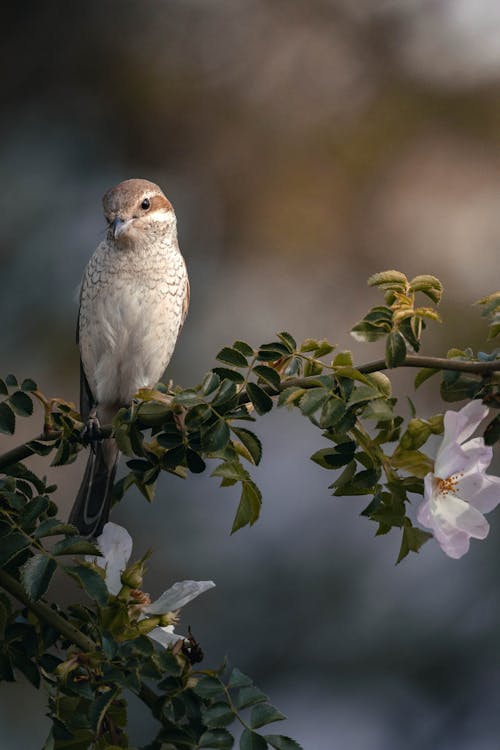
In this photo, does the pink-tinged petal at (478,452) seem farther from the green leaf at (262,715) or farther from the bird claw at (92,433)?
the bird claw at (92,433)

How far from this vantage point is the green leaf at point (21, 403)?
88 centimetres

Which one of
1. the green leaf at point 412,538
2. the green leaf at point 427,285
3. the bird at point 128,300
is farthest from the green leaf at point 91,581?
the bird at point 128,300

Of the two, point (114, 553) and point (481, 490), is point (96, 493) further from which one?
point (481, 490)

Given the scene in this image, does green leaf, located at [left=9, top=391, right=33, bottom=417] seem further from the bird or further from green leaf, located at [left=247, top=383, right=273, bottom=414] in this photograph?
the bird

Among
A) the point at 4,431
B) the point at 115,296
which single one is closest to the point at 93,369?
the point at 115,296

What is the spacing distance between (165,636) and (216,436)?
0.18 meters

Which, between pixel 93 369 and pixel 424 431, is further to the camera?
pixel 93 369

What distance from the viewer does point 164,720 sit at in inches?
27.7

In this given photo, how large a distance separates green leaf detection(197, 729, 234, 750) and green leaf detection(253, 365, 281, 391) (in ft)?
0.83

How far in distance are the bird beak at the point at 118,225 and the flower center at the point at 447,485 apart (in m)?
1.00

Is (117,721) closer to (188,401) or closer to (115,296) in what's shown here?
(188,401)

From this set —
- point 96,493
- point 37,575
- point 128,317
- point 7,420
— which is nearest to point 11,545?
point 37,575

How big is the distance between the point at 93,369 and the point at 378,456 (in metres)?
1.07

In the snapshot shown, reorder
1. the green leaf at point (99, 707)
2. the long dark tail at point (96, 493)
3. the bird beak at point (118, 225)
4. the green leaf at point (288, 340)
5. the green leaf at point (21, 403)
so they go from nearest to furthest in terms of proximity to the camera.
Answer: the green leaf at point (99, 707), the green leaf at point (288, 340), the green leaf at point (21, 403), the long dark tail at point (96, 493), the bird beak at point (118, 225)
